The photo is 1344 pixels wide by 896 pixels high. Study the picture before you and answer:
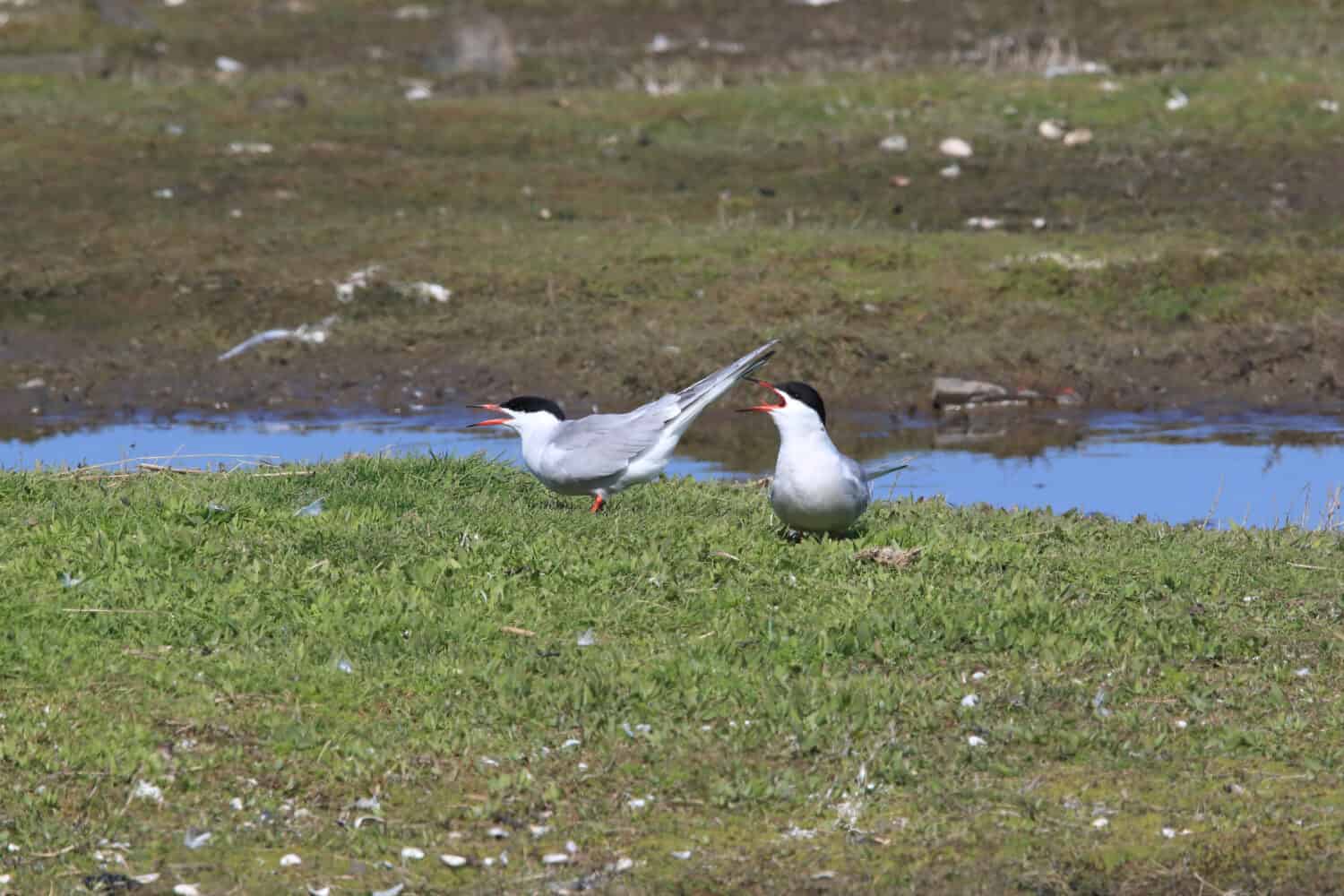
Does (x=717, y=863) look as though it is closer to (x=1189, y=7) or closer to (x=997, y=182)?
(x=997, y=182)

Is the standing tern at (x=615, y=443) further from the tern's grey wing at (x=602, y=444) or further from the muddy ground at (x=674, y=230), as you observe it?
the muddy ground at (x=674, y=230)

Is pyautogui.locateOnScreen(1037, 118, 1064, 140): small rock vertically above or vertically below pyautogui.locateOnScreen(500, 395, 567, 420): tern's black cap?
below

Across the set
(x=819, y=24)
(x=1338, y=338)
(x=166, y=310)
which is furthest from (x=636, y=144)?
(x=819, y=24)

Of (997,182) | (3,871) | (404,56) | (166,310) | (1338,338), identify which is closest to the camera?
(3,871)

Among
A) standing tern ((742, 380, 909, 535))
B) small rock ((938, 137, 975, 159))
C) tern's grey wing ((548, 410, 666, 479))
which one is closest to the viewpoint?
standing tern ((742, 380, 909, 535))

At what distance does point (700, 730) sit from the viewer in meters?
7.80

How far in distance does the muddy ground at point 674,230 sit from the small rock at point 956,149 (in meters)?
0.13

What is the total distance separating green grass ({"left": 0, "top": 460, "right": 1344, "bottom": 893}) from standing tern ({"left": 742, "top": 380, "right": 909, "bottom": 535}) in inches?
9.6

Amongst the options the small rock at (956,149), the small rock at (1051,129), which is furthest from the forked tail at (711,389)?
the small rock at (1051,129)

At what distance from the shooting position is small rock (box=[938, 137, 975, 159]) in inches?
945

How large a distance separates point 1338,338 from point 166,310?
11.2m

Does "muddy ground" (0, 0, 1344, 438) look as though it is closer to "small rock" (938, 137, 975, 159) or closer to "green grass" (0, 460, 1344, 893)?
"small rock" (938, 137, 975, 159)

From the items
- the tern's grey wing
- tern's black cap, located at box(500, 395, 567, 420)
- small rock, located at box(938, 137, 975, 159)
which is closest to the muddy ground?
small rock, located at box(938, 137, 975, 159)

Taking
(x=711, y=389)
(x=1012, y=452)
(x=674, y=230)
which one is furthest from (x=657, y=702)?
(x=674, y=230)
